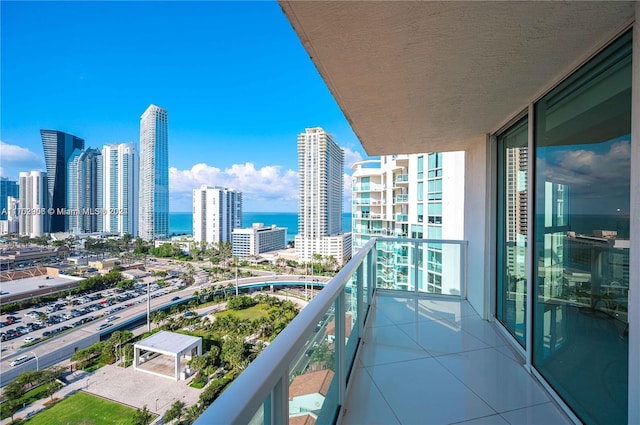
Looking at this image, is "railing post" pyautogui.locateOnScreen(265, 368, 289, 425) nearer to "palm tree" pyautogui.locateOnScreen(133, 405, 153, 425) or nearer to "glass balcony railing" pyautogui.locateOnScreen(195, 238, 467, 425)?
"glass balcony railing" pyautogui.locateOnScreen(195, 238, 467, 425)

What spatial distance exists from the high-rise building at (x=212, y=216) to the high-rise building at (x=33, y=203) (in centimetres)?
1595

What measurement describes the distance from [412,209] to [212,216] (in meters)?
28.6

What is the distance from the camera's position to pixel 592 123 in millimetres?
1771

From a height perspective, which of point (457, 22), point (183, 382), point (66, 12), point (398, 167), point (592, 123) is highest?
point (66, 12)

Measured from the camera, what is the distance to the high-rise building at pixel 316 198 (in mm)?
33750

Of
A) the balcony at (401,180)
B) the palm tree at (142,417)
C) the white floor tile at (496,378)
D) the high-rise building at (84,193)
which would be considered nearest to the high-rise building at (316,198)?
the balcony at (401,180)

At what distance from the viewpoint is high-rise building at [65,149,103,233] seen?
21.5 meters

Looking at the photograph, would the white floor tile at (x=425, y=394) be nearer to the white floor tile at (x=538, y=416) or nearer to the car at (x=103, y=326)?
the white floor tile at (x=538, y=416)

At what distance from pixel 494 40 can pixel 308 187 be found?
108 feet

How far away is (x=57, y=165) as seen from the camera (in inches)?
900

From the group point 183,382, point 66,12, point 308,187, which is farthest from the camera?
point 308,187

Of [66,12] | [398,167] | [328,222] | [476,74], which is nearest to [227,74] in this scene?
[66,12]

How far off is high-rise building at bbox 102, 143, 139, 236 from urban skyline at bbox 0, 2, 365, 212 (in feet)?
10.6

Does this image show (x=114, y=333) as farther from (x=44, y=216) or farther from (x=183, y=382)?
(x=44, y=216)
